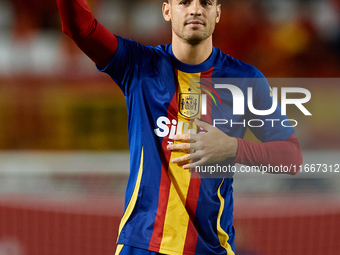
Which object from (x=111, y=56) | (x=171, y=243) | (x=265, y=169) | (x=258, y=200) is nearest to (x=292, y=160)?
(x=265, y=169)

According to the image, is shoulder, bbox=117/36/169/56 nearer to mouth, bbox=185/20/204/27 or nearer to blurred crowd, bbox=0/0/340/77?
mouth, bbox=185/20/204/27

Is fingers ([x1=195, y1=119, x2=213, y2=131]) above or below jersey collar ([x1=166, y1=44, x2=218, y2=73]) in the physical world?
below

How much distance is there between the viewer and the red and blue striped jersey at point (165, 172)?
1.82 meters

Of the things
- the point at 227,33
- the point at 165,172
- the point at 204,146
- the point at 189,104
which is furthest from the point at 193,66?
the point at 227,33

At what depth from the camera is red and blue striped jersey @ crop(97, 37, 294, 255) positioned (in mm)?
1817

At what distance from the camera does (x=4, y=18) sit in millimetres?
7035

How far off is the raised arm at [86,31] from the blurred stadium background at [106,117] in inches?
123

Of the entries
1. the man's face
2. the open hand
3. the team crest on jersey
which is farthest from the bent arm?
the man's face

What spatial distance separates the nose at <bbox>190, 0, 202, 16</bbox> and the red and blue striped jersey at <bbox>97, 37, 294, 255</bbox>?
234mm

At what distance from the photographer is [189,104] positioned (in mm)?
1964

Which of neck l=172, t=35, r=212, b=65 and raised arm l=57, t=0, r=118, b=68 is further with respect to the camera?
neck l=172, t=35, r=212, b=65

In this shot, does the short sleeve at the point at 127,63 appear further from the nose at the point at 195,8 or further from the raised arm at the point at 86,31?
the nose at the point at 195,8

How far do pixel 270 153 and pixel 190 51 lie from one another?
599 mm

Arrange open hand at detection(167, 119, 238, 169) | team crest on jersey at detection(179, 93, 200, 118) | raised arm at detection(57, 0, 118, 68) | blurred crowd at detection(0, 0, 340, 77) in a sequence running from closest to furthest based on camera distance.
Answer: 1. raised arm at detection(57, 0, 118, 68)
2. open hand at detection(167, 119, 238, 169)
3. team crest on jersey at detection(179, 93, 200, 118)
4. blurred crowd at detection(0, 0, 340, 77)
